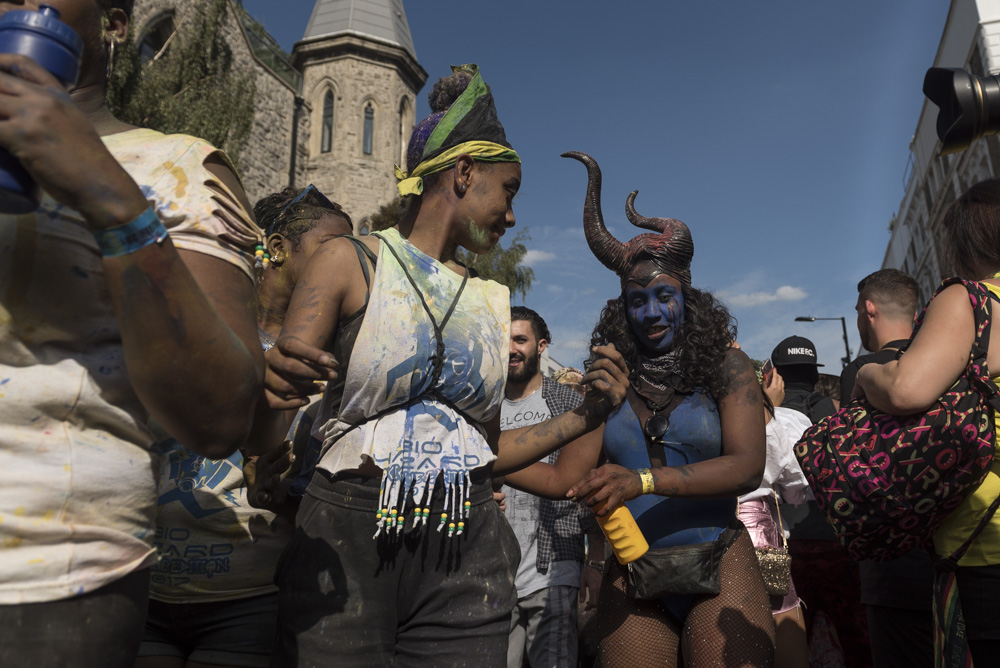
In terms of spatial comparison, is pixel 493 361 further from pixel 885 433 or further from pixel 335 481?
pixel 885 433

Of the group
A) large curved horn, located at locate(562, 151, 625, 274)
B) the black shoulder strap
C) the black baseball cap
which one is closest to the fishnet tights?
large curved horn, located at locate(562, 151, 625, 274)

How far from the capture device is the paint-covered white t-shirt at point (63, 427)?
1.06m

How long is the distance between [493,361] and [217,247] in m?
0.99

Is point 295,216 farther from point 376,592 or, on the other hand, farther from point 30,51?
point 30,51

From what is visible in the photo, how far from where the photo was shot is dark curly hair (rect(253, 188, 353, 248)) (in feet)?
10.2

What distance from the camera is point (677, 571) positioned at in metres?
→ 2.69

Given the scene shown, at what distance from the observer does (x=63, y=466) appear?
109cm

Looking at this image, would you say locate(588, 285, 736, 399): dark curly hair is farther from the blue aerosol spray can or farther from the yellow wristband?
the blue aerosol spray can

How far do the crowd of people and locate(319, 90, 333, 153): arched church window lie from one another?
20574 millimetres

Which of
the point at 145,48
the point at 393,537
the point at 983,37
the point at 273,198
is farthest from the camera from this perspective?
the point at 983,37

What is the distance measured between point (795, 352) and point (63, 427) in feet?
17.3

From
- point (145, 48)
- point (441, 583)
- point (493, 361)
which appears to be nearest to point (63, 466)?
point (441, 583)

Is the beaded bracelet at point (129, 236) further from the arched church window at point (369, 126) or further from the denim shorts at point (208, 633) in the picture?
the arched church window at point (369, 126)

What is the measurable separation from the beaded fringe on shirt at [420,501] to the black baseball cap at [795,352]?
4105mm
